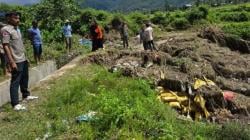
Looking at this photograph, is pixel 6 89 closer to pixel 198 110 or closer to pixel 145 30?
pixel 198 110

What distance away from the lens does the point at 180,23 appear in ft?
152

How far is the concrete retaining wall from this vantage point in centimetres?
1495

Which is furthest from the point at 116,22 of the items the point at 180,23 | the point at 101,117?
the point at 101,117

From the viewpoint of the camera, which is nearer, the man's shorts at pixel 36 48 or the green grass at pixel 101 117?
the green grass at pixel 101 117

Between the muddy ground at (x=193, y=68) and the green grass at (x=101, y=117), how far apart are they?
2.69 metres

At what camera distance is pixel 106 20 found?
45.4 m

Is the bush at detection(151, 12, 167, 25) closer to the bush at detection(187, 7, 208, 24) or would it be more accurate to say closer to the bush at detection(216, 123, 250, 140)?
the bush at detection(187, 7, 208, 24)

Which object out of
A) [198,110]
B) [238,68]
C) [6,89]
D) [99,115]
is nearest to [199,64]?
[238,68]

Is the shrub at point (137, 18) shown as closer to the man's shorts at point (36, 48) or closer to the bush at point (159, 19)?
the bush at point (159, 19)

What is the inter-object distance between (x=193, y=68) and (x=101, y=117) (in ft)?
34.7

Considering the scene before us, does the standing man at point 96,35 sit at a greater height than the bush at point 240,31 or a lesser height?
greater

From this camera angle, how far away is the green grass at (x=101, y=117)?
409 inches

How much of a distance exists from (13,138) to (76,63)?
34.5 ft

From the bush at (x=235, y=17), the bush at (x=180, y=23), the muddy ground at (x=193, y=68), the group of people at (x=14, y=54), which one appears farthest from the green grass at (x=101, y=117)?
the bush at (x=235, y=17)
